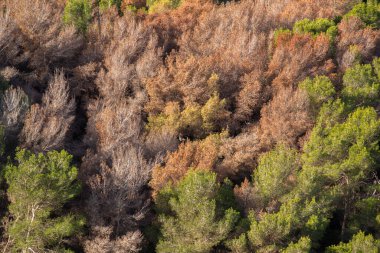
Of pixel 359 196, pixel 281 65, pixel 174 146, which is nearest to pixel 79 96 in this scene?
pixel 174 146

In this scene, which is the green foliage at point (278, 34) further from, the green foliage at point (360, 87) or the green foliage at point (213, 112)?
the green foliage at point (213, 112)

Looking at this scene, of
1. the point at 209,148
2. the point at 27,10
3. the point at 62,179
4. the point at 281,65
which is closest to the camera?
the point at 62,179

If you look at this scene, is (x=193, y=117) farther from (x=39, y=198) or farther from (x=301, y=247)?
(x=39, y=198)

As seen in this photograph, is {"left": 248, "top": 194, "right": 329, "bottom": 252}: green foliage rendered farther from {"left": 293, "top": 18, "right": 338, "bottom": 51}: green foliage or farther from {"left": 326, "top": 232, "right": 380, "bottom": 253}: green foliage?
{"left": 293, "top": 18, "right": 338, "bottom": 51}: green foliage

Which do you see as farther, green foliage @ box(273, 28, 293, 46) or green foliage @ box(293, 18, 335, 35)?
green foliage @ box(293, 18, 335, 35)

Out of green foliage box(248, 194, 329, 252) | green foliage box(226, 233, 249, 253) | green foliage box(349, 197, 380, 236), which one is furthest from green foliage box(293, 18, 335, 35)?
green foliage box(226, 233, 249, 253)

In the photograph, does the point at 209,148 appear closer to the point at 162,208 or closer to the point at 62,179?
the point at 162,208

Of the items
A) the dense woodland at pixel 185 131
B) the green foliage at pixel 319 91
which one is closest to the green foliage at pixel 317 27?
the dense woodland at pixel 185 131
